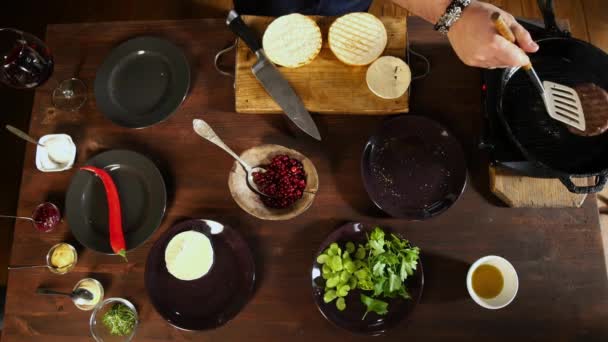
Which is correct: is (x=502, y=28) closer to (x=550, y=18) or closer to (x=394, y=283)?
(x=550, y=18)

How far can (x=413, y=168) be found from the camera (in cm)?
130

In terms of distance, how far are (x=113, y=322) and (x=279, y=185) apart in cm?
60

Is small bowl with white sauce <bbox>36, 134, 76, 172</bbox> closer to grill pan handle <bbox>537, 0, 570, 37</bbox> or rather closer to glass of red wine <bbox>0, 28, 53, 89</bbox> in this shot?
glass of red wine <bbox>0, 28, 53, 89</bbox>

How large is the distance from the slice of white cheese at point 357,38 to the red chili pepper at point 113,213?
2.58ft

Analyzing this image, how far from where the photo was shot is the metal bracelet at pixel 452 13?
1.16m

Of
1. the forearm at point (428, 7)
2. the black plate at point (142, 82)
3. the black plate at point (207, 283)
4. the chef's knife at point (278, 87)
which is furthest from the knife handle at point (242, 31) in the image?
the black plate at point (207, 283)

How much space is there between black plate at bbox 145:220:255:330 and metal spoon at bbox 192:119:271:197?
0.15 meters

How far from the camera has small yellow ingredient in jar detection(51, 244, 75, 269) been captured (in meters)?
1.26

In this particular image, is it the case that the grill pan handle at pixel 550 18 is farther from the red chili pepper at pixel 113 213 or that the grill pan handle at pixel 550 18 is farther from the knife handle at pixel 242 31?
the red chili pepper at pixel 113 213

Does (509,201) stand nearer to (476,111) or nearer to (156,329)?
(476,111)

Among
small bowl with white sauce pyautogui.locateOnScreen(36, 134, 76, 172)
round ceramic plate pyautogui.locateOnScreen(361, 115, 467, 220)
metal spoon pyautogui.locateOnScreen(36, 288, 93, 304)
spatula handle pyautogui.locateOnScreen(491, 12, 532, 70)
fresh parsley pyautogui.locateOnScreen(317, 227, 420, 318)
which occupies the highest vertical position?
spatula handle pyautogui.locateOnScreen(491, 12, 532, 70)

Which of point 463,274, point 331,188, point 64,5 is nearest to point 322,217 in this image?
point 331,188

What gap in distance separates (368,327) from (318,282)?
0.18 meters

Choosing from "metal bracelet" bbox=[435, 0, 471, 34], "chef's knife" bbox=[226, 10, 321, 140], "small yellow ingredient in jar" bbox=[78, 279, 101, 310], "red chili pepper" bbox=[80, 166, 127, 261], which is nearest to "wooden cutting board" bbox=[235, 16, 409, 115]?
"chef's knife" bbox=[226, 10, 321, 140]
